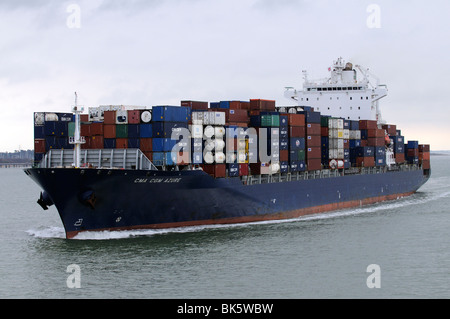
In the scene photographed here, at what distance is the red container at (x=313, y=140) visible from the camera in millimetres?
50000

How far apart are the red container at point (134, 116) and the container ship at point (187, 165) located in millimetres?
61

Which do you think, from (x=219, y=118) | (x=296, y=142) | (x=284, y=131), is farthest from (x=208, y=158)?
(x=296, y=142)

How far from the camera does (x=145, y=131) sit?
3778 cm

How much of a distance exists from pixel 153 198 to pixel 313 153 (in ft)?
59.4

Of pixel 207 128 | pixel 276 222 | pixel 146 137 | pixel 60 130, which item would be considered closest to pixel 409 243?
pixel 276 222

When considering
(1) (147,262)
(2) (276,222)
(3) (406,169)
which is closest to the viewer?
(1) (147,262)

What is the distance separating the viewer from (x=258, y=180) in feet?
143

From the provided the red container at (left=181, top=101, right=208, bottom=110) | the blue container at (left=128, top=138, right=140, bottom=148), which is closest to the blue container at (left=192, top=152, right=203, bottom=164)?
the blue container at (left=128, top=138, right=140, bottom=148)

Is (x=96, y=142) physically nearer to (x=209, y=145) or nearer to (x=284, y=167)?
(x=209, y=145)

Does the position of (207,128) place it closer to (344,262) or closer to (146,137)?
(146,137)

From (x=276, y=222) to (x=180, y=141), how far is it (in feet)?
32.7
